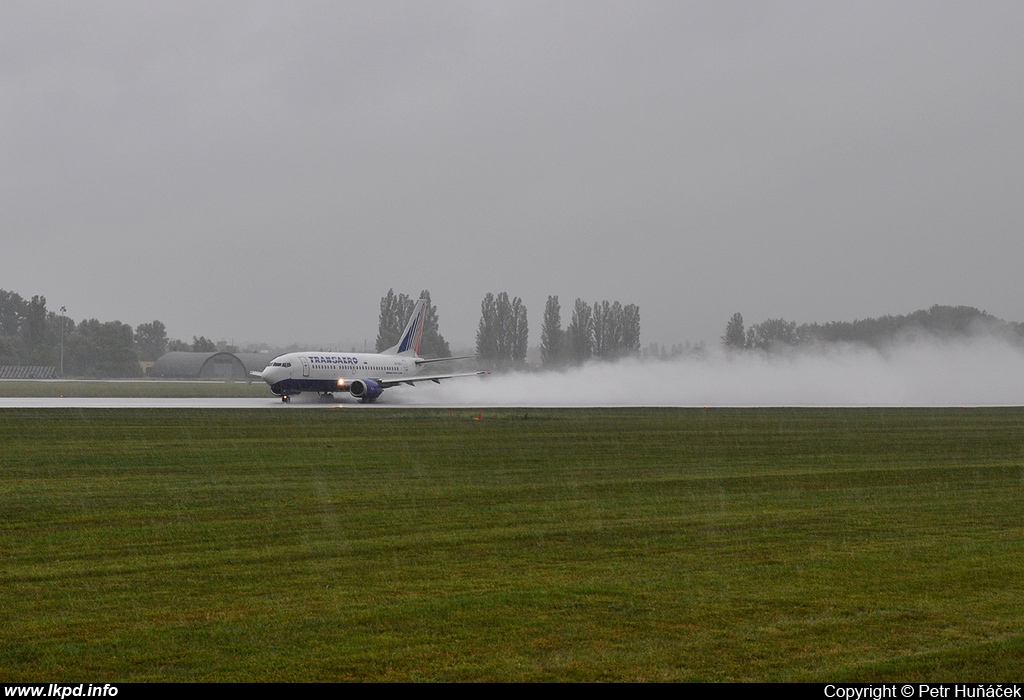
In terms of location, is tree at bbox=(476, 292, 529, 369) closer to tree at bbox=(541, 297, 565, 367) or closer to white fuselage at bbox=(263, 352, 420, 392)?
tree at bbox=(541, 297, 565, 367)

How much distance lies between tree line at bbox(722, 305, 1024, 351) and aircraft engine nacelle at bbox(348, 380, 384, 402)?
123 feet

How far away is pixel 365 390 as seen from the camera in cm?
6731

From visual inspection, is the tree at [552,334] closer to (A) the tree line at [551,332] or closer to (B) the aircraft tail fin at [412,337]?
(A) the tree line at [551,332]

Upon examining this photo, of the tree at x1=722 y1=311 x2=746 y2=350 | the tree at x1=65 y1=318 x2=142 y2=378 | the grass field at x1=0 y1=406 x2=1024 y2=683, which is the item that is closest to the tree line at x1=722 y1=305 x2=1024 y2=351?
the tree at x1=722 y1=311 x2=746 y2=350

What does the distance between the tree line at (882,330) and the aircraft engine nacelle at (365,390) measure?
37.4 metres

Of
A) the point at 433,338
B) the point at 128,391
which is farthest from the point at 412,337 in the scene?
the point at 433,338

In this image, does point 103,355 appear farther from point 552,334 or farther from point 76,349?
point 552,334

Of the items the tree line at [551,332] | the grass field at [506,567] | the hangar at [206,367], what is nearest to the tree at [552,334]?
the tree line at [551,332]

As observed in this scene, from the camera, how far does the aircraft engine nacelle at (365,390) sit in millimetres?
67312

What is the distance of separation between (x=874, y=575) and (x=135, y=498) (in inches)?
571

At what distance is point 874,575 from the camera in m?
13.3

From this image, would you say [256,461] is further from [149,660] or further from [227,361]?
[227,361]

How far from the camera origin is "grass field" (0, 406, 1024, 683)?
31.2ft

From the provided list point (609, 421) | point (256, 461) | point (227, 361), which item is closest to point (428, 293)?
point (227, 361)
